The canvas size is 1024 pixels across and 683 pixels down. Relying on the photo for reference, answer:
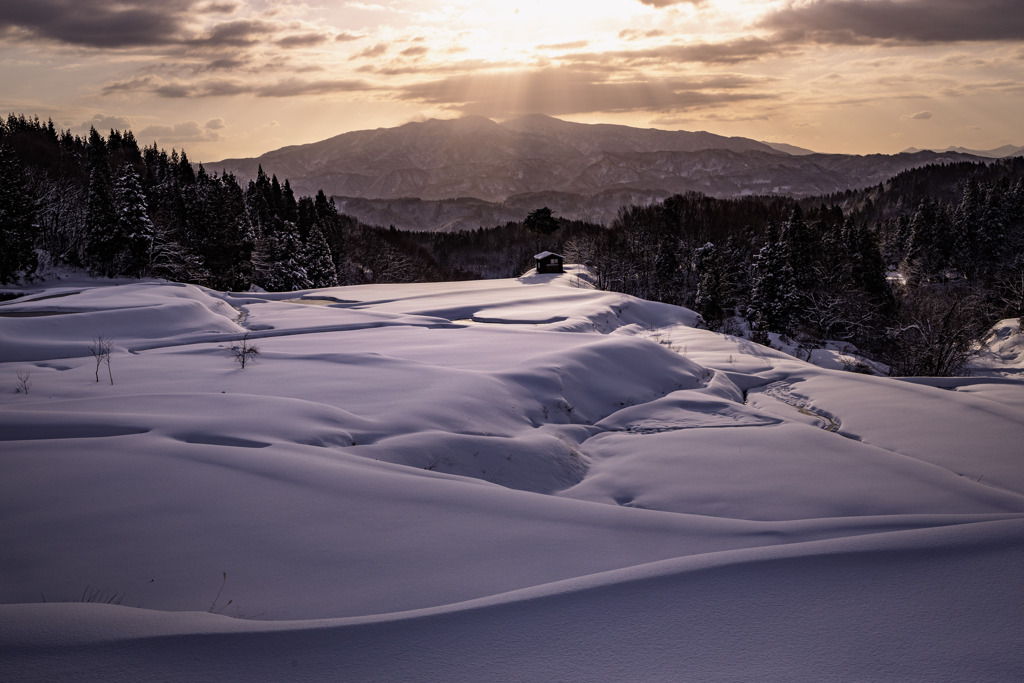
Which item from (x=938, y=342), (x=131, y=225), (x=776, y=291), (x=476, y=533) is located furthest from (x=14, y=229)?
(x=776, y=291)

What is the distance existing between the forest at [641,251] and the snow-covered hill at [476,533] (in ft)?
77.0

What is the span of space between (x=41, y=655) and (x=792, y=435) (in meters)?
8.90

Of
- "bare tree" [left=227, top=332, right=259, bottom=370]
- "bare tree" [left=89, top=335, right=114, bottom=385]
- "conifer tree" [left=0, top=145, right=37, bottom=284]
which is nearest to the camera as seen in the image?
"bare tree" [left=89, top=335, right=114, bottom=385]

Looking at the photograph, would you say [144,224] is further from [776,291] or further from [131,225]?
[776,291]

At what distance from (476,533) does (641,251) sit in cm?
8717

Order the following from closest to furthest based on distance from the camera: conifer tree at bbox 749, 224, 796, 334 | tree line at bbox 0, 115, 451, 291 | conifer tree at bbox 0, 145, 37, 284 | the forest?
conifer tree at bbox 0, 145, 37, 284 → the forest → tree line at bbox 0, 115, 451, 291 → conifer tree at bbox 749, 224, 796, 334

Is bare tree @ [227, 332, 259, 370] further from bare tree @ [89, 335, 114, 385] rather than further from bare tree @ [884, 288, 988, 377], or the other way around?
bare tree @ [884, 288, 988, 377]

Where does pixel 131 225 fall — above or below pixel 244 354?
above

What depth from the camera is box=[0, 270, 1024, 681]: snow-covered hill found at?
2818 millimetres

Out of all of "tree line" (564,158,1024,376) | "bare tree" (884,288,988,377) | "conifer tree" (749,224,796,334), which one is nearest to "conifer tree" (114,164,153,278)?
"tree line" (564,158,1024,376)

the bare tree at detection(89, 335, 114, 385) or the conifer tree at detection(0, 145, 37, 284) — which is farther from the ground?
the conifer tree at detection(0, 145, 37, 284)

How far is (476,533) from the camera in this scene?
432 cm

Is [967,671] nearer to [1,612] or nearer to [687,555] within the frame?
[687,555]

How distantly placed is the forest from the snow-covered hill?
2348cm
